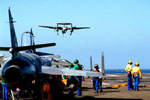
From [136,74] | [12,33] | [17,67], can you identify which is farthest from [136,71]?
[12,33]

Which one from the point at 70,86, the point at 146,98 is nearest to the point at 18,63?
the point at 70,86

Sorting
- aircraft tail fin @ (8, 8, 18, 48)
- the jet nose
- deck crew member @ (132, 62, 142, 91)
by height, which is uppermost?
aircraft tail fin @ (8, 8, 18, 48)

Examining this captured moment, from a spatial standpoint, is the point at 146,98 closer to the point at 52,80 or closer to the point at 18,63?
the point at 52,80

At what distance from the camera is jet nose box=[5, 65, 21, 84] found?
35.4ft

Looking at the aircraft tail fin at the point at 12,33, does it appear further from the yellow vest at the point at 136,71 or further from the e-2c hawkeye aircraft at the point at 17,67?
the yellow vest at the point at 136,71

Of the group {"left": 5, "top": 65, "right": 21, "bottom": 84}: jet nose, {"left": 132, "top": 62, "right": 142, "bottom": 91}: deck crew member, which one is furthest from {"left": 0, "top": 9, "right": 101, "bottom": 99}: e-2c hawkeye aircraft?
{"left": 132, "top": 62, "right": 142, "bottom": 91}: deck crew member

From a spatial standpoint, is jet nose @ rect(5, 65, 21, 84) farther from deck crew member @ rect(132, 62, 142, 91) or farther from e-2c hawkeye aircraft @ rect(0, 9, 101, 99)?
deck crew member @ rect(132, 62, 142, 91)

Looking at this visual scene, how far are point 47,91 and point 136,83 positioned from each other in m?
10.1

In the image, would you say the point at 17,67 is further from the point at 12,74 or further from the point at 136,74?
Result: the point at 136,74

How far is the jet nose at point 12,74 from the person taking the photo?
10.8 metres

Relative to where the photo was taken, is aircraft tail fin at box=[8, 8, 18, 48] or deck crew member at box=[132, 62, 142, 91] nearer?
aircraft tail fin at box=[8, 8, 18, 48]

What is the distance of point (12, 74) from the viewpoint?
1086cm

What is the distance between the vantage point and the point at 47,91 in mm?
11859

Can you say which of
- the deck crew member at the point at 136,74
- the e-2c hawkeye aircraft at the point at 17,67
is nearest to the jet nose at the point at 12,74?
the e-2c hawkeye aircraft at the point at 17,67
